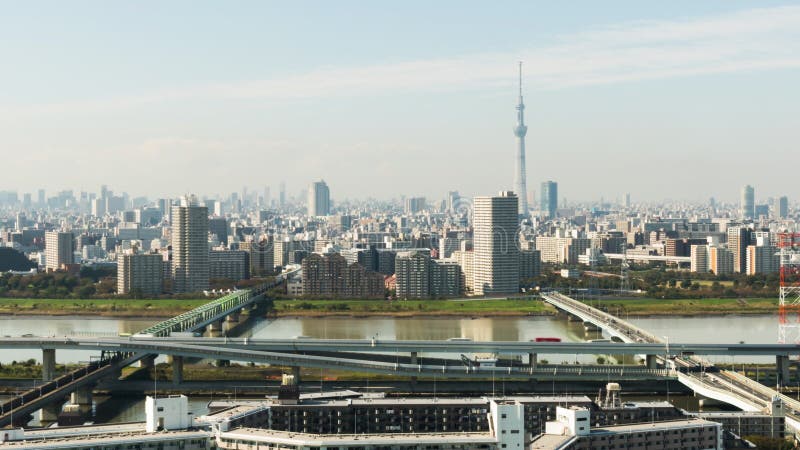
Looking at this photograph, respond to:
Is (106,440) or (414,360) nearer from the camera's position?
(106,440)

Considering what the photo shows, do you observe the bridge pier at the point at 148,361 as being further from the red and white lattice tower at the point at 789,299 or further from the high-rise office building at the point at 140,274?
the high-rise office building at the point at 140,274

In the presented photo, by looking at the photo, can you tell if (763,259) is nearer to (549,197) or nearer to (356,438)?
(356,438)

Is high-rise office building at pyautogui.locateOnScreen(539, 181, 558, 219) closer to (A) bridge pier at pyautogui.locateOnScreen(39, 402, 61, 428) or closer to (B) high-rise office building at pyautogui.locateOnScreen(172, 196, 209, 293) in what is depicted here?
(B) high-rise office building at pyautogui.locateOnScreen(172, 196, 209, 293)

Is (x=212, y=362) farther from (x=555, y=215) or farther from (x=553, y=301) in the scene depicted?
(x=555, y=215)

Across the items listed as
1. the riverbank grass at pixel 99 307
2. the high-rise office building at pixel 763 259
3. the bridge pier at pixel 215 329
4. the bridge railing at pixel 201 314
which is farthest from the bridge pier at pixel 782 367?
the high-rise office building at pixel 763 259

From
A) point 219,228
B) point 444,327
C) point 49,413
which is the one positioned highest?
point 219,228

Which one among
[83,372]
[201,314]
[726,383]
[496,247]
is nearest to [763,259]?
[496,247]
